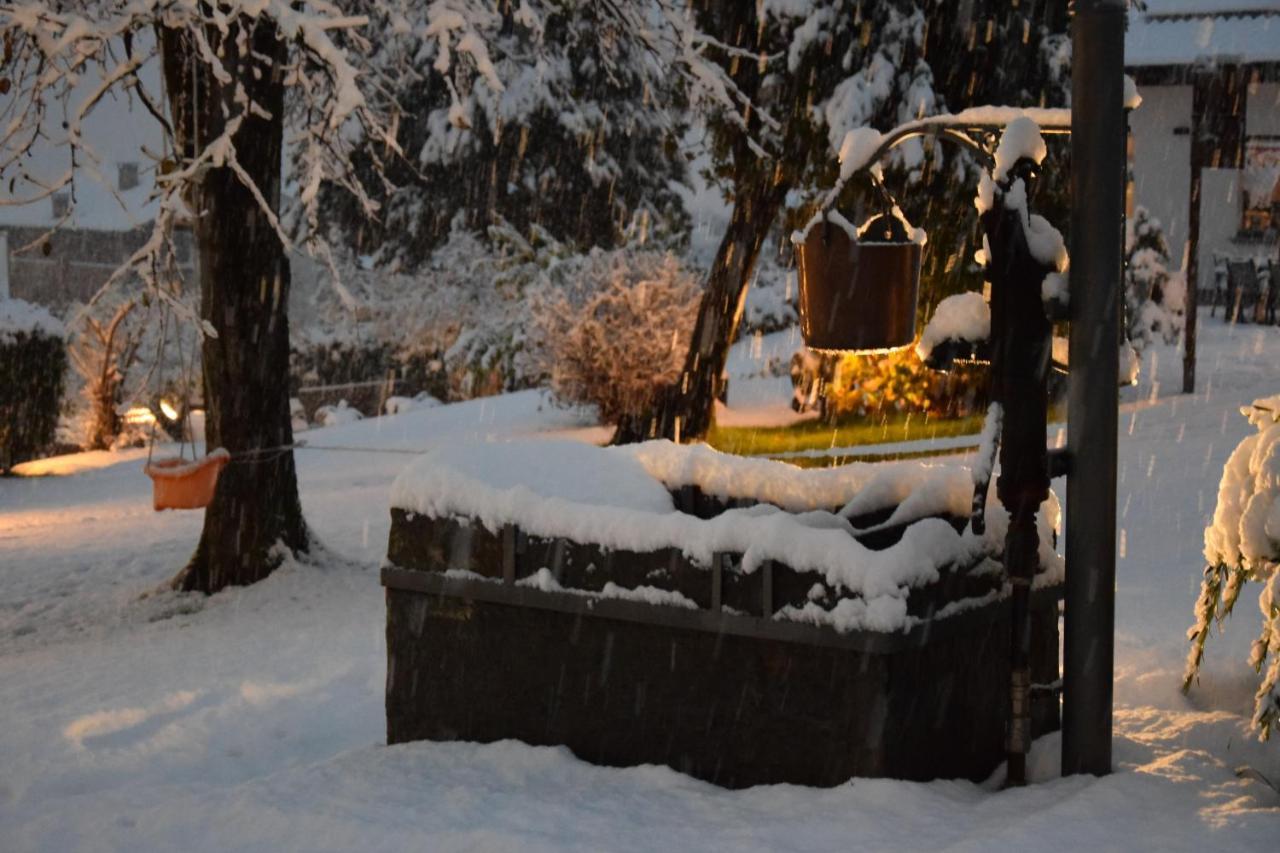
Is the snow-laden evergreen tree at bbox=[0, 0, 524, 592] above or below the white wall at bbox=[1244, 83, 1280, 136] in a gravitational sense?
below

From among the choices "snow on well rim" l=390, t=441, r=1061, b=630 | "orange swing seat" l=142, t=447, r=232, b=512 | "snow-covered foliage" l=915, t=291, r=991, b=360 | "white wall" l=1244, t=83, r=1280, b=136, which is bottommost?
"orange swing seat" l=142, t=447, r=232, b=512

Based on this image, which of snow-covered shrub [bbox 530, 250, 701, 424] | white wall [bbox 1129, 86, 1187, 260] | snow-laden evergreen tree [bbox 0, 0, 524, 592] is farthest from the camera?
white wall [bbox 1129, 86, 1187, 260]

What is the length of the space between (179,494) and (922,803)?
16.4 ft

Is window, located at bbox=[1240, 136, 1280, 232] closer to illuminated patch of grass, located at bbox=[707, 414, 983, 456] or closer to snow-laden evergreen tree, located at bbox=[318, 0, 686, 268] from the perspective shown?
snow-laden evergreen tree, located at bbox=[318, 0, 686, 268]

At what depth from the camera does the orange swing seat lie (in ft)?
25.2

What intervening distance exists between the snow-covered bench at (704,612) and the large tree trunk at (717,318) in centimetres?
764

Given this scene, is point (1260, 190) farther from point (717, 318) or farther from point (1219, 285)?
point (717, 318)

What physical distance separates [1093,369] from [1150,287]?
14.1 metres

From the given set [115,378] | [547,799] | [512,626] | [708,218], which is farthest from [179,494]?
[708,218]

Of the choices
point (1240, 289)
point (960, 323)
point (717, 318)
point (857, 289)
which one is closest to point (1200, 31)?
point (1240, 289)

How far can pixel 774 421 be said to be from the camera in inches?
620

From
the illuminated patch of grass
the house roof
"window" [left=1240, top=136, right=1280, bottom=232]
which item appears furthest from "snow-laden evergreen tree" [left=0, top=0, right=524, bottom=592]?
"window" [left=1240, top=136, right=1280, bottom=232]

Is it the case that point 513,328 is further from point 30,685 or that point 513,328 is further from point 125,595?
point 30,685

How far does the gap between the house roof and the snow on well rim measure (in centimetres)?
1751
